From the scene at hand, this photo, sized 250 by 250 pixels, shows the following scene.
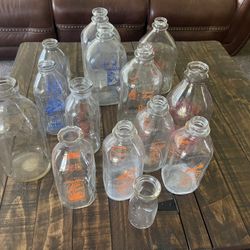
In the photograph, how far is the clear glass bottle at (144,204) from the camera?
72cm

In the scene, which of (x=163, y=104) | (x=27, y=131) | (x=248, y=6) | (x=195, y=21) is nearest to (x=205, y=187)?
(x=163, y=104)

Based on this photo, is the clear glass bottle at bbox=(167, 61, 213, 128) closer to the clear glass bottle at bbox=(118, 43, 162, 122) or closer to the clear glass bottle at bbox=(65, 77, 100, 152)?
the clear glass bottle at bbox=(118, 43, 162, 122)

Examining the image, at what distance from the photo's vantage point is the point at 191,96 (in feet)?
2.99

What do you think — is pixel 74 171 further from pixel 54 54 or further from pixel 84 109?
pixel 54 54

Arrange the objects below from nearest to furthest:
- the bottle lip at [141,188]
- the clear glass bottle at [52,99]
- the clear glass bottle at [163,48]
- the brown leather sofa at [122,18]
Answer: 1. the bottle lip at [141,188]
2. the clear glass bottle at [52,99]
3. the clear glass bottle at [163,48]
4. the brown leather sofa at [122,18]

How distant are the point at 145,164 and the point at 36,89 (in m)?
0.38

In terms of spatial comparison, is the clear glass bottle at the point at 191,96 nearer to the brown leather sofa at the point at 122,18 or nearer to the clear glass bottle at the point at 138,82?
the clear glass bottle at the point at 138,82

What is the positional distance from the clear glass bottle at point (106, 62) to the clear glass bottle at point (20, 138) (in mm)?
248

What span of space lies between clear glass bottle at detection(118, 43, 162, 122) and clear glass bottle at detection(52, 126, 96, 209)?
0.90 ft

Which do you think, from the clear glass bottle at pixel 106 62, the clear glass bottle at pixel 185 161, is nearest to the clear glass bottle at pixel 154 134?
the clear glass bottle at pixel 185 161

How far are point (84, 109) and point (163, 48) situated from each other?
1.25 feet

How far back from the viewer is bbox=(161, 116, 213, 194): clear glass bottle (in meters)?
0.80

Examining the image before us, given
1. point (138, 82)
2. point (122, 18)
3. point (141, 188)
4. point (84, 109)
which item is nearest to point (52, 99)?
point (84, 109)

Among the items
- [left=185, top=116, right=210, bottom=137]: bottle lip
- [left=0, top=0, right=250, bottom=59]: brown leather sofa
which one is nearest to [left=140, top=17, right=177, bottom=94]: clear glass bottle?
[left=185, top=116, right=210, bottom=137]: bottle lip
